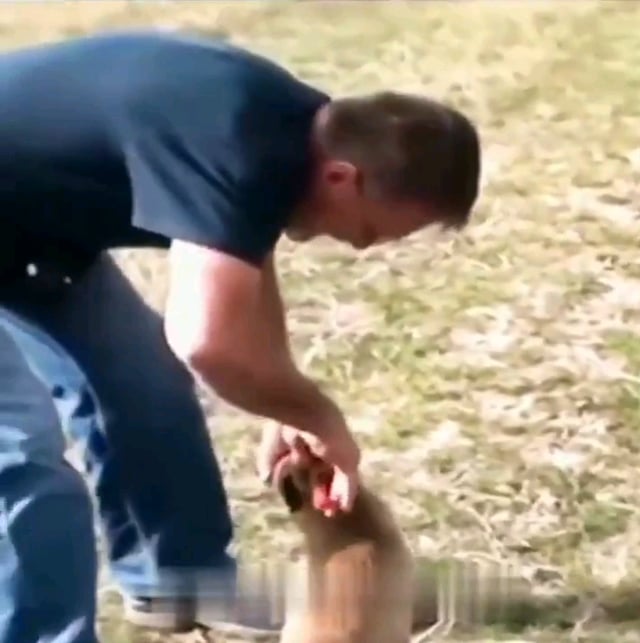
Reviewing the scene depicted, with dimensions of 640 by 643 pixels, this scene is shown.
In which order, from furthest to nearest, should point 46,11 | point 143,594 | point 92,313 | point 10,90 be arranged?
1. point 46,11
2. point 143,594
3. point 92,313
4. point 10,90

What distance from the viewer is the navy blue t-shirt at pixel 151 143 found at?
98cm

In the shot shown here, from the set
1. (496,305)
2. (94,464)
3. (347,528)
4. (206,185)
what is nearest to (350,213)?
(206,185)

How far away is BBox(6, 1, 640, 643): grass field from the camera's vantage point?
1433 millimetres

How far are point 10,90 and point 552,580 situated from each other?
2.16 feet

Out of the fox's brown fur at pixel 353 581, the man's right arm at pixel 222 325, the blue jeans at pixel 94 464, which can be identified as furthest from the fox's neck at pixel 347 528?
the blue jeans at pixel 94 464

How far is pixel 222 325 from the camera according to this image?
96 cm

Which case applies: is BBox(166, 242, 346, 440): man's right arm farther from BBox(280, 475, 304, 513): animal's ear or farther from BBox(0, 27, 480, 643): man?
BBox(280, 475, 304, 513): animal's ear

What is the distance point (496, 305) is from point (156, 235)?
78 cm

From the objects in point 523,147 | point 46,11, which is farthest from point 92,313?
point 46,11

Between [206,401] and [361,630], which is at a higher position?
[206,401]

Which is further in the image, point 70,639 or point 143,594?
point 143,594

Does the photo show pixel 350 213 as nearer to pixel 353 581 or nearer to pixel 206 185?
pixel 206 185

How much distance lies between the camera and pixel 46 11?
2.32 metres

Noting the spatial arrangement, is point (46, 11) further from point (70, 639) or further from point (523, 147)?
point (70, 639)
